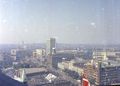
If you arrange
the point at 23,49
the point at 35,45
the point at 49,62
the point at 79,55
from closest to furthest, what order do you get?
1. the point at 35,45
2. the point at 23,49
3. the point at 79,55
4. the point at 49,62

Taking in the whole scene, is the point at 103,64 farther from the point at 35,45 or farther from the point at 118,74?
the point at 35,45

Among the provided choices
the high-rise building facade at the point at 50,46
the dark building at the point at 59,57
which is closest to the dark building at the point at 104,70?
the dark building at the point at 59,57

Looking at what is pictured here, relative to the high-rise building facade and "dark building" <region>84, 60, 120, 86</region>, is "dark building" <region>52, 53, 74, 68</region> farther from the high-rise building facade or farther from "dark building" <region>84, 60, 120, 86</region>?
"dark building" <region>84, 60, 120, 86</region>

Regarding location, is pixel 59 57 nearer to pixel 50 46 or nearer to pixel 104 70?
pixel 50 46

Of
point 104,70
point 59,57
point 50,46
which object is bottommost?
point 104,70

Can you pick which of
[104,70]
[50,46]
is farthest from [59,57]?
[104,70]

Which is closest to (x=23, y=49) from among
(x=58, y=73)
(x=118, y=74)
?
(x=58, y=73)

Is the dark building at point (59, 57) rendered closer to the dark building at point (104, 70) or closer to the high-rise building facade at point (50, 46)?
the high-rise building facade at point (50, 46)

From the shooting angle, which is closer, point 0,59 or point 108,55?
point 0,59
